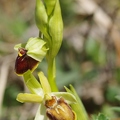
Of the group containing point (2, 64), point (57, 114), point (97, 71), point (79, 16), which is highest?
point (79, 16)

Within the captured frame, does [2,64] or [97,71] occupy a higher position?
[2,64]

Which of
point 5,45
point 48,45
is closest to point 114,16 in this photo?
point 5,45

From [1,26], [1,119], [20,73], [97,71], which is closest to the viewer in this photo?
[20,73]

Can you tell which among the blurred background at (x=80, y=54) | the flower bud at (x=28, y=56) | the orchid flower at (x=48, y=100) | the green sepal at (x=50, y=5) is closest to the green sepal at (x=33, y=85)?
the orchid flower at (x=48, y=100)

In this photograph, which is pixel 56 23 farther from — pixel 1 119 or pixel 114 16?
pixel 114 16

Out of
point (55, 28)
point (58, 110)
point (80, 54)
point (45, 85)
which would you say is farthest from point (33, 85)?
point (80, 54)

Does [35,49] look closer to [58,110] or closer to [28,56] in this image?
[28,56]

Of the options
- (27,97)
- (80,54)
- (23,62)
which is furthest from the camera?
(80,54)
